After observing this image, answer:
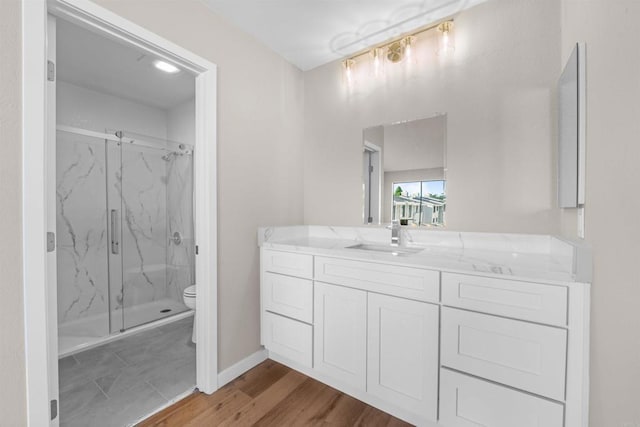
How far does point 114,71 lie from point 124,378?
252cm

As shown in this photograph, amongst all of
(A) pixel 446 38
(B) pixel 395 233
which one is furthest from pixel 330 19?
(B) pixel 395 233

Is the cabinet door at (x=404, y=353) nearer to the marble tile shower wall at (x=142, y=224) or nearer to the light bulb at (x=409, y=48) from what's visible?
the light bulb at (x=409, y=48)

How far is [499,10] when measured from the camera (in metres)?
1.59

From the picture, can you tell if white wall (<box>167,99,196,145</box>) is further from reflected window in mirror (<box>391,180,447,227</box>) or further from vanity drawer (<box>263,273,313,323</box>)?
reflected window in mirror (<box>391,180,447,227</box>)

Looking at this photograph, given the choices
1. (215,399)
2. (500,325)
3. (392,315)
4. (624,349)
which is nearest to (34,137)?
(215,399)

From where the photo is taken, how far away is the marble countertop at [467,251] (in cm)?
105

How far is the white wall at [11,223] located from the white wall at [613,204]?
1.98 metres

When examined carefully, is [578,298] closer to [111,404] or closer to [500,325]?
[500,325]

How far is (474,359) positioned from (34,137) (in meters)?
2.01

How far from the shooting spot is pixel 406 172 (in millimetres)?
1959

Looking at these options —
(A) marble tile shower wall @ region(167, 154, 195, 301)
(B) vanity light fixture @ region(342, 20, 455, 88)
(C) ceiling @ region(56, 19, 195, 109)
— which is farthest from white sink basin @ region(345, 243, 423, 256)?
(A) marble tile shower wall @ region(167, 154, 195, 301)

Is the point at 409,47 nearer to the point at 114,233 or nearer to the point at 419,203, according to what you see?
the point at 419,203

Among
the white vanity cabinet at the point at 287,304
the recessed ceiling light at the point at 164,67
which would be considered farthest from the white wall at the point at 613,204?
the recessed ceiling light at the point at 164,67

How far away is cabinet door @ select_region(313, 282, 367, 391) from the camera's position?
1507 mm
